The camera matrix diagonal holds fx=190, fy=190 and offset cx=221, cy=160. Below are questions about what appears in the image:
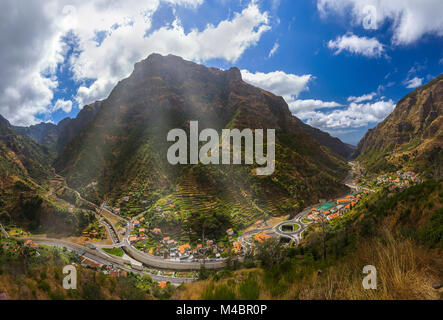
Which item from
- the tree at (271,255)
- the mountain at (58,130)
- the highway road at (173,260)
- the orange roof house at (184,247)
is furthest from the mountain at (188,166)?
the mountain at (58,130)

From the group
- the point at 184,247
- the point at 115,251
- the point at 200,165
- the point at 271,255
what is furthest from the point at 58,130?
the point at 271,255

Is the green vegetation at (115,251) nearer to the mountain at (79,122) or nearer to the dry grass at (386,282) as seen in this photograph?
the dry grass at (386,282)

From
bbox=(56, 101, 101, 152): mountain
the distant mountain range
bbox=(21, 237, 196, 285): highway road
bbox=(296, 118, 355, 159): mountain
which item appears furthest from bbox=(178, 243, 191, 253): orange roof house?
bbox=(56, 101, 101, 152): mountain

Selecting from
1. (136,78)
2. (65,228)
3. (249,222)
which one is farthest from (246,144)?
(136,78)

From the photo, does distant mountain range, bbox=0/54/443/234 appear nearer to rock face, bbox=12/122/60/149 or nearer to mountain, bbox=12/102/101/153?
mountain, bbox=12/102/101/153
